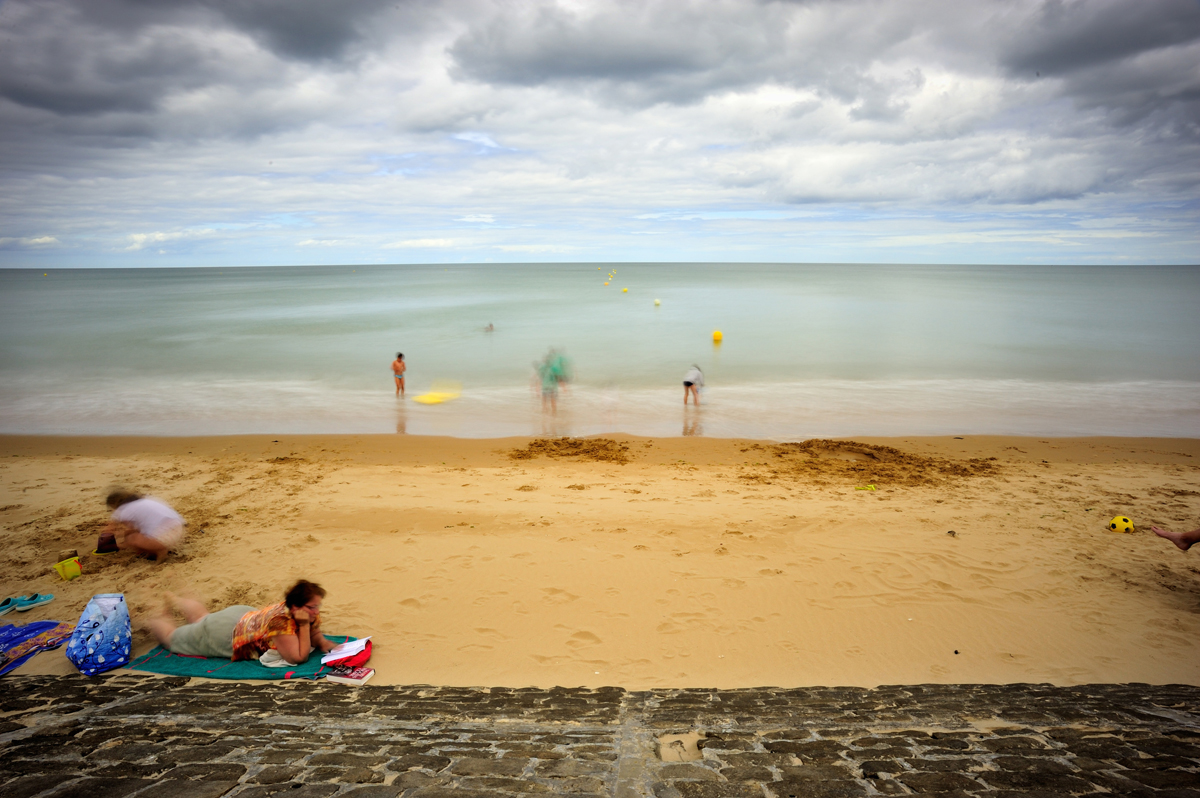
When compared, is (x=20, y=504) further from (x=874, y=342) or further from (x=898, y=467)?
(x=874, y=342)

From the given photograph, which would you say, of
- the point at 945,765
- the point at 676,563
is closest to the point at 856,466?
the point at 676,563

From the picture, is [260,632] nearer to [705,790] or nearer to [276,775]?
[276,775]

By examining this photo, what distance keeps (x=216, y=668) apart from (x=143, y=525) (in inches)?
120

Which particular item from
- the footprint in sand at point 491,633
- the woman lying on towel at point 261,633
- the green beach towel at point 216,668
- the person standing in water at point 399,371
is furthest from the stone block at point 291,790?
the person standing in water at point 399,371

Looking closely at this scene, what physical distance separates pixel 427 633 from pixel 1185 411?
22.9m

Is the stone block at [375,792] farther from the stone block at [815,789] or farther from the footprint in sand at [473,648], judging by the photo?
the footprint in sand at [473,648]

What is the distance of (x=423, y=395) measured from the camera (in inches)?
806

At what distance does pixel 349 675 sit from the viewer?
527cm

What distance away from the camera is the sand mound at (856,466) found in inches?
428

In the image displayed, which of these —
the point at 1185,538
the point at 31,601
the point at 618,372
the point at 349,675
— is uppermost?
the point at 618,372

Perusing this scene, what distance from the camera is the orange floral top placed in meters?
5.33

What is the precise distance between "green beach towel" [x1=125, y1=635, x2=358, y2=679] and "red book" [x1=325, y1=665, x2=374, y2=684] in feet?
0.27

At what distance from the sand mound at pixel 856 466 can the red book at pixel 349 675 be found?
7360mm

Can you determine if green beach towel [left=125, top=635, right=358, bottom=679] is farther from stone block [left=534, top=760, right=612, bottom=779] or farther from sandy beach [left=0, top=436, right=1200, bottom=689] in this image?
stone block [left=534, top=760, right=612, bottom=779]
